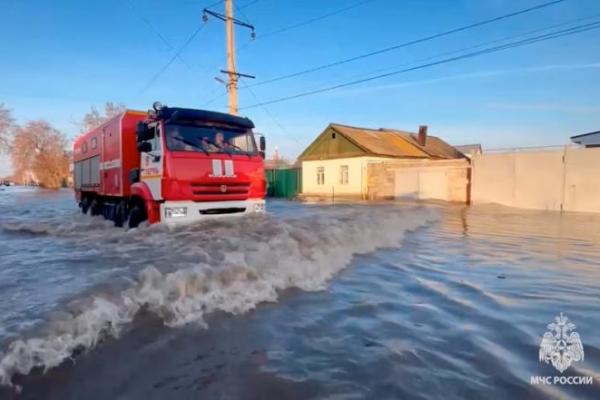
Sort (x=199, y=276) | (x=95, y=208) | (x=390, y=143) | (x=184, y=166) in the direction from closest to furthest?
(x=199, y=276) < (x=184, y=166) < (x=95, y=208) < (x=390, y=143)

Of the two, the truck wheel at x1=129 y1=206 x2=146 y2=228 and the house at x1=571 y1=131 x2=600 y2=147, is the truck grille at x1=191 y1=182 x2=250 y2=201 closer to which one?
the truck wheel at x1=129 y1=206 x2=146 y2=228

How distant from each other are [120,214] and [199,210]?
10.9 feet

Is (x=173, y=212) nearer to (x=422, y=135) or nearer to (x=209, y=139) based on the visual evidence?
(x=209, y=139)

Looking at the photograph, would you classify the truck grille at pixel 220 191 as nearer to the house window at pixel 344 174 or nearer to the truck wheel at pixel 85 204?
the truck wheel at pixel 85 204

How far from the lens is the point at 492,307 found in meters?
3.89

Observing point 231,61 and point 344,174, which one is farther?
point 344,174

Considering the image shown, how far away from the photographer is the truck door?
24.3 feet

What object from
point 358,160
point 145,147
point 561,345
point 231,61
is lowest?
point 561,345

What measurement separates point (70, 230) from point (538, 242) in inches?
444

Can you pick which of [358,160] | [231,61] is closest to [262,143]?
[231,61]

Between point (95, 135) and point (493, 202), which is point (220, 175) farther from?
point (493, 202)

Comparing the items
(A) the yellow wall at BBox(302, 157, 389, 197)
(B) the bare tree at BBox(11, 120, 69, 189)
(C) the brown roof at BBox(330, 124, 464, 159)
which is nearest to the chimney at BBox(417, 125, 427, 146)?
(C) the brown roof at BBox(330, 124, 464, 159)

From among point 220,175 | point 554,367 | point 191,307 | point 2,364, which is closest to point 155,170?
point 220,175

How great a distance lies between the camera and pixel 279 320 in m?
3.41
